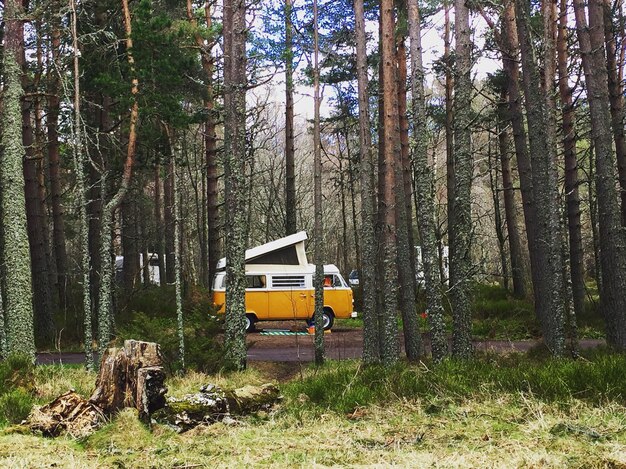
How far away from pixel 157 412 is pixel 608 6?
15650mm

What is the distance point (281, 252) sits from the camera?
19.7 metres

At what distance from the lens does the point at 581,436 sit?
4914 millimetres

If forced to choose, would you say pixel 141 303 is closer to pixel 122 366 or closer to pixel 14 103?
pixel 14 103

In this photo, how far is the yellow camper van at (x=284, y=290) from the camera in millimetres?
19266

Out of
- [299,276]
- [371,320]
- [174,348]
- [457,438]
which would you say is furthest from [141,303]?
[457,438]

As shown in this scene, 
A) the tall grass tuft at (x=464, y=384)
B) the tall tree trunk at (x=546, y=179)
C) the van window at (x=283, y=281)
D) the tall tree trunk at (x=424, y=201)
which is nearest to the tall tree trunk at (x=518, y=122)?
the tall tree trunk at (x=546, y=179)

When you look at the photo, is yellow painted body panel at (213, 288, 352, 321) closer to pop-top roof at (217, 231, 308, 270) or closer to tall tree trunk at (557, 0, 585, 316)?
pop-top roof at (217, 231, 308, 270)

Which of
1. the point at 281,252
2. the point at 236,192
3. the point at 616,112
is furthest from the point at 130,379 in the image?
the point at 616,112

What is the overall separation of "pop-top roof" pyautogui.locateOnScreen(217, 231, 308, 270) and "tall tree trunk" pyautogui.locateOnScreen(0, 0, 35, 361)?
31.4 feet

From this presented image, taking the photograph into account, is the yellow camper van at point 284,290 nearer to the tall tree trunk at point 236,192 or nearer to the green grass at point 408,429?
the tall tree trunk at point 236,192

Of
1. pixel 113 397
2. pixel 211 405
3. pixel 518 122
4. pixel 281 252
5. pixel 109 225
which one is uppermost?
pixel 518 122

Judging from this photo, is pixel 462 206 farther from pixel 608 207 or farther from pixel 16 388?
pixel 16 388

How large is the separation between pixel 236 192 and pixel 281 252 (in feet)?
25.4

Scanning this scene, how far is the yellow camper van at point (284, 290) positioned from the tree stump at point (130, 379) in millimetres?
12188
